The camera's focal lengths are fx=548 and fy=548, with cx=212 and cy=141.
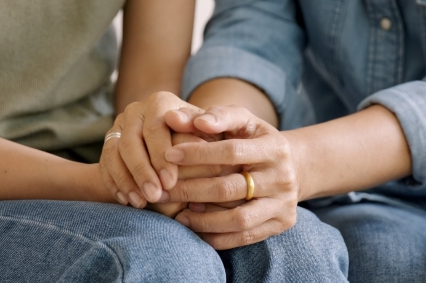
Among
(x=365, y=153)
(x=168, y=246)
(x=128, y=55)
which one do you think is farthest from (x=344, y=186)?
(x=128, y=55)

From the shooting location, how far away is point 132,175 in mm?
640

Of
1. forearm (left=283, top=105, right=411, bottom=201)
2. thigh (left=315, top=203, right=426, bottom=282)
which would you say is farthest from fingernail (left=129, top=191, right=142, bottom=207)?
thigh (left=315, top=203, right=426, bottom=282)

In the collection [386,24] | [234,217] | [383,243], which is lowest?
[383,243]

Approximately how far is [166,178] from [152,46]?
0.37m

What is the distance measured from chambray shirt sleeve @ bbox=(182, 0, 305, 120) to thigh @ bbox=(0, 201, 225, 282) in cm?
34

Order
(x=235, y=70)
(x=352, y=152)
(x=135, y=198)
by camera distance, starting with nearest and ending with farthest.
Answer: (x=135, y=198) < (x=352, y=152) < (x=235, y=70)

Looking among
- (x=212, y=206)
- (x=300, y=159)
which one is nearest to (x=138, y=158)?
(x=212, y=206)

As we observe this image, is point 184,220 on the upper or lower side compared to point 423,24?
lower

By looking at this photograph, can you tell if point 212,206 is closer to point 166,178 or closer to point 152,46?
point 166,178

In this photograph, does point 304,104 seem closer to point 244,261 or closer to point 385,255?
point 385,255

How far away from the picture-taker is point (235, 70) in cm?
87

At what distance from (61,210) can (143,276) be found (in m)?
0.15

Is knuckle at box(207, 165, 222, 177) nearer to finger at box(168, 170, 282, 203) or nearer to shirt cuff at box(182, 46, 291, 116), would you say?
finger at box(168, 170, 282, 203)

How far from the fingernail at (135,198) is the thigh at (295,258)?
0.39 ft
